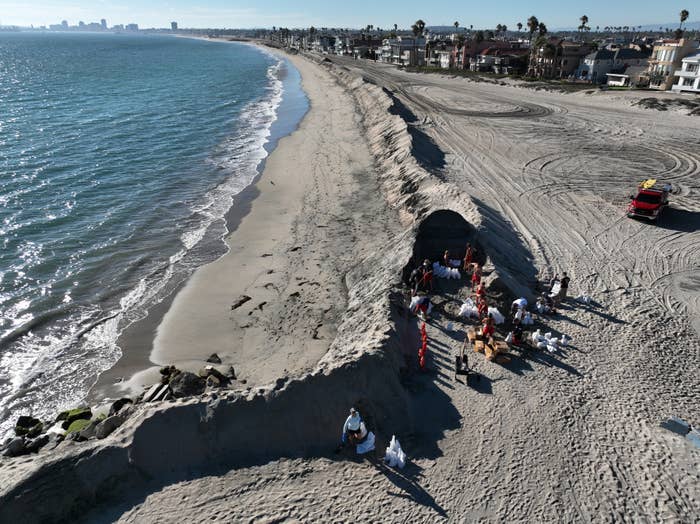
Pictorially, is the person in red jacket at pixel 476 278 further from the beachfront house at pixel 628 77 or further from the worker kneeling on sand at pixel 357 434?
the beachfront house at pixel 628 77

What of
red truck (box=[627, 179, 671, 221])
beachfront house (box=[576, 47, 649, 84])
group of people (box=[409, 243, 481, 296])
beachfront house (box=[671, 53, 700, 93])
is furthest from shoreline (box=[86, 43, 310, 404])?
beachfront house (box=[576, 47, 649, 84])

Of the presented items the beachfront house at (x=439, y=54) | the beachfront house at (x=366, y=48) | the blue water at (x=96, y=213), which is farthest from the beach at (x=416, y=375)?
the beachfront house at (x=366, y=48)

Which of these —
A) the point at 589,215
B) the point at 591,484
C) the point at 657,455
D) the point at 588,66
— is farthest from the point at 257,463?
the point at 588,66

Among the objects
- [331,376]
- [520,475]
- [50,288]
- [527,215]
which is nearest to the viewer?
[520,475]

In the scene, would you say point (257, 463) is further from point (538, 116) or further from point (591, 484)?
point (538, 116)

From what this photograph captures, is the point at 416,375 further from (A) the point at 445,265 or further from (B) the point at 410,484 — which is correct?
(A) the point at 445,265

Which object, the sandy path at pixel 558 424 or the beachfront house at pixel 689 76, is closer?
the sandy path at pixel 558 424
